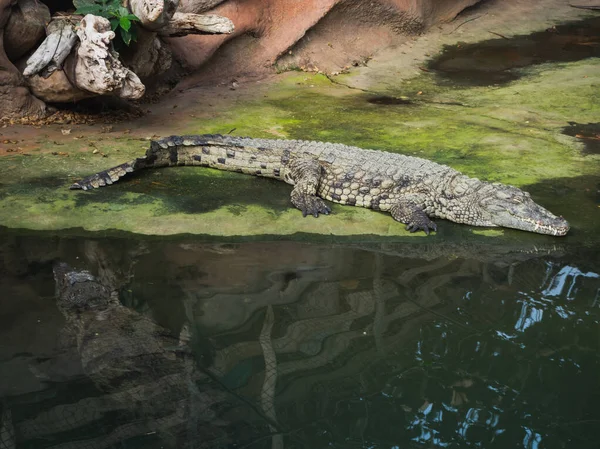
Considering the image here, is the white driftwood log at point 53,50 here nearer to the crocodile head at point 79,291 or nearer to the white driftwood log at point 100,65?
the white driftwood log at point 100,65

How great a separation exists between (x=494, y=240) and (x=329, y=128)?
9.49 feet

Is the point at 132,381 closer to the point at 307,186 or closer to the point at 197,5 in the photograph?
the point at 307,186

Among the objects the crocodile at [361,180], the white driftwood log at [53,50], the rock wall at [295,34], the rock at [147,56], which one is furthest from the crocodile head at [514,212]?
the rock wall at [295,34]

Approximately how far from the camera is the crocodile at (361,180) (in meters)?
5.91

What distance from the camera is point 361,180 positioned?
20.6 ft

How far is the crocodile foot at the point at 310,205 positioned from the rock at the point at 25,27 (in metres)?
3.60

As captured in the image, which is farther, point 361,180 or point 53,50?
point 53,50

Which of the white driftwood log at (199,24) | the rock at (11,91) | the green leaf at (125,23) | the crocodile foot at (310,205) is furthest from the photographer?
the white driftwood log at (199,24)

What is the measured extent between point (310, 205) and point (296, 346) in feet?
6.63

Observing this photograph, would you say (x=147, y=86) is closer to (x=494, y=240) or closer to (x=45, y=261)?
(x=45, y=261)

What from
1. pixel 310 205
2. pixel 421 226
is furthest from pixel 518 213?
pixel 310 205

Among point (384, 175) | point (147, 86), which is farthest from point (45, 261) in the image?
point (147, 86)

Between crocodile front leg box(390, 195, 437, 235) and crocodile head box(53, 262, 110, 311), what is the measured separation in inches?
98.9

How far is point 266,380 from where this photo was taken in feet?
12.9
